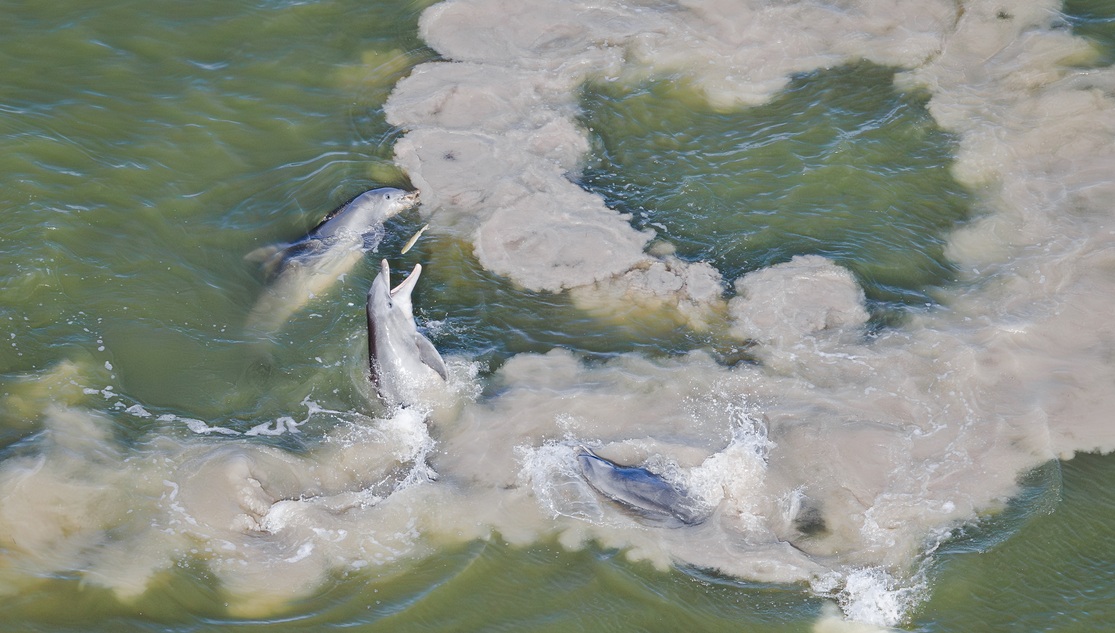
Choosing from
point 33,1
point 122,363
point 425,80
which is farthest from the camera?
point 33,1

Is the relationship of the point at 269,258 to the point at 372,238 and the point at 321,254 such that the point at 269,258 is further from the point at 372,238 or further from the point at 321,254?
the point at 372,238

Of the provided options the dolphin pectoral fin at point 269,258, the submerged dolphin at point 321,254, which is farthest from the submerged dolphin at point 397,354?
the dolphin pectoral fin at point 269,258

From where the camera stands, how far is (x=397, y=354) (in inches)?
248

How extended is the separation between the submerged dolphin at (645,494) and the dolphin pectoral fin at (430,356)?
51.1 inches

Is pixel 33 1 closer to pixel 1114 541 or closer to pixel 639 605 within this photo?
pixel 639 605

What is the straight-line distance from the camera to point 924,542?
5.59 metres

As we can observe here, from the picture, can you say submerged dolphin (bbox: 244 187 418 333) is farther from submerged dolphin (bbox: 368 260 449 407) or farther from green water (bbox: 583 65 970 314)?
green water (bbox: 583 65 970 314)

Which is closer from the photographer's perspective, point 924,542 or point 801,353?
point 924,542

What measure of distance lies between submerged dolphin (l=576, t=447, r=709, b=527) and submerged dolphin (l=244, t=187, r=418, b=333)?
277 cm

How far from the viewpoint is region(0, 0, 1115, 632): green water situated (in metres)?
5.32

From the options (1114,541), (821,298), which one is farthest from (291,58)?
(1114,541)

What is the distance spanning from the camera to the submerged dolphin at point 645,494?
5593 millimetres

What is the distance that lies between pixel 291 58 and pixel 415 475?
5.14m

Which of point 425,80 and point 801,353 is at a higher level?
point 425,80
